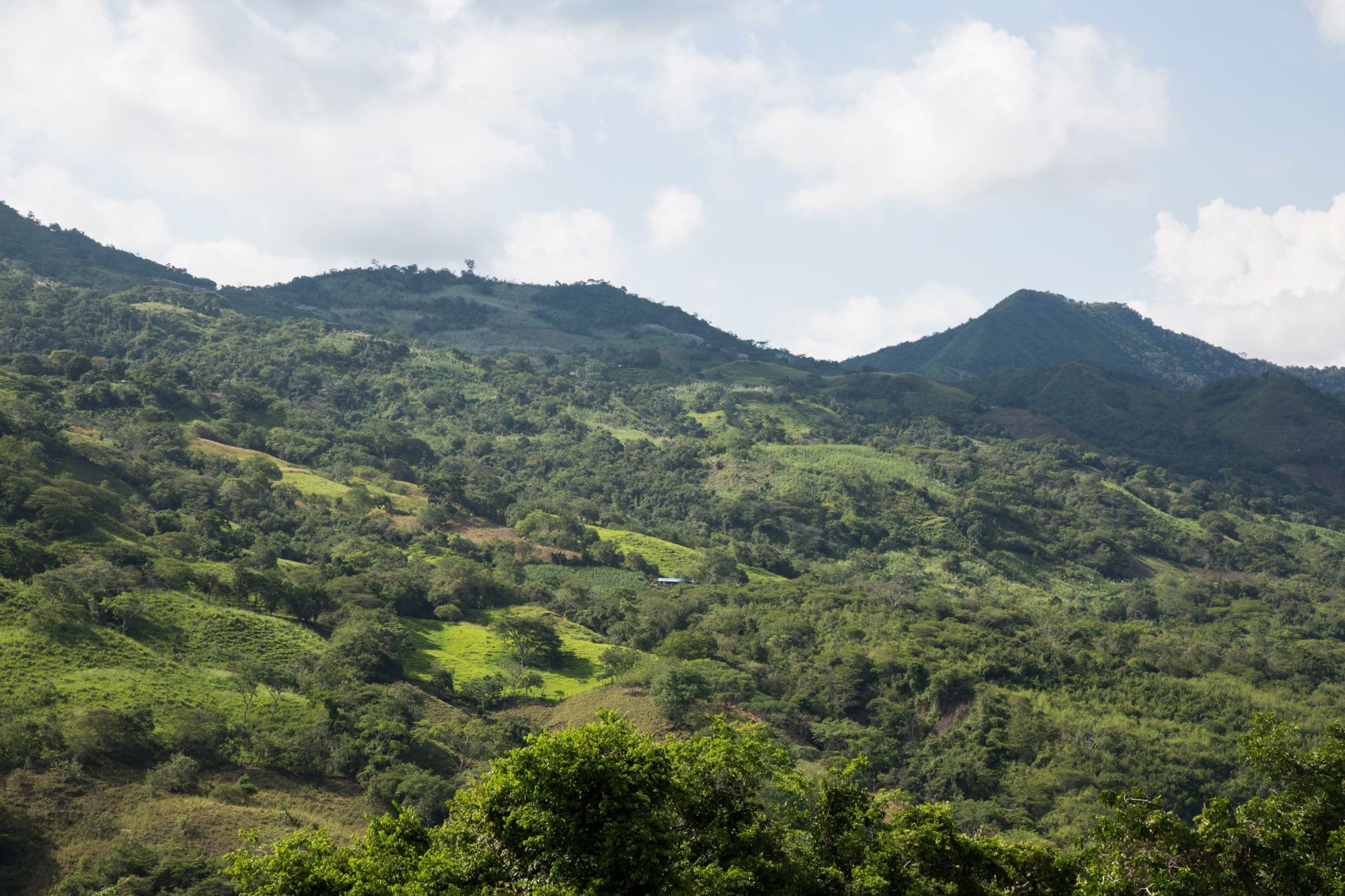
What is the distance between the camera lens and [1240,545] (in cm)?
12312

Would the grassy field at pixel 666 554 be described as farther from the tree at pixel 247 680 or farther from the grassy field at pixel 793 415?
the grassy field at pixel 793 415

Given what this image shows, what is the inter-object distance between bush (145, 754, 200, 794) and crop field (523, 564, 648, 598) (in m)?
44.9

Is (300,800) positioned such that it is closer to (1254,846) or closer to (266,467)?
(1254,846)

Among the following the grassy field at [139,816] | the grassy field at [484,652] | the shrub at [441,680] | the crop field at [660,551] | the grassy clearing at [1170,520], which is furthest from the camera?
the grassy clearing at [1170,520]

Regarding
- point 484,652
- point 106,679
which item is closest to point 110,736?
point 106,679

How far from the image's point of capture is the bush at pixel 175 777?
39.5 meters

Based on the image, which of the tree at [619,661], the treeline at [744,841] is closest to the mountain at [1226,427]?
the tree at [619,661]

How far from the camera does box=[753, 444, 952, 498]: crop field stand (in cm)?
13275

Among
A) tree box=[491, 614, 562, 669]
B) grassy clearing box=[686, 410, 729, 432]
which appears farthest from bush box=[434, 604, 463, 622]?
grassy clearing box=[686, 410, 729, 432]

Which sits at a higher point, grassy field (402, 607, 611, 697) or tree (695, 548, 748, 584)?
tree (695, 548, 748, 584)

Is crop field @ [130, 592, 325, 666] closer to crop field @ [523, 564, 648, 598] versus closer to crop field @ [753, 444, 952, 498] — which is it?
crop field @ [523, 564, 648, 598]

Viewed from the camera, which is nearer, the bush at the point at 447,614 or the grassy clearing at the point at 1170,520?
the bush at the point at 447,614

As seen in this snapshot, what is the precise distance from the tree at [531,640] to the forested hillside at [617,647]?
288 millimetres

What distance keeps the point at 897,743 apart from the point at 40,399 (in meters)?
87.3
